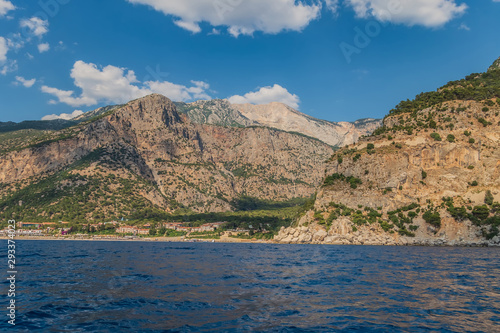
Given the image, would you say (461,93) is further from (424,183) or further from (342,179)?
(342,179)

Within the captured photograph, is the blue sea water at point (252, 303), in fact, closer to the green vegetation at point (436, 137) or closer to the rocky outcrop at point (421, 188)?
the rocky outcrop at point (421, 188)

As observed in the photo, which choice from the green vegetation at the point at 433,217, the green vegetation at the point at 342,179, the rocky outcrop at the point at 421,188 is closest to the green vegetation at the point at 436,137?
the rocky outcrop at the point at 421,188

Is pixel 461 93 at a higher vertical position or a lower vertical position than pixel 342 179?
higher

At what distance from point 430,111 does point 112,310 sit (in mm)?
148762

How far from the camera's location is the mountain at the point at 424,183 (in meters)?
109

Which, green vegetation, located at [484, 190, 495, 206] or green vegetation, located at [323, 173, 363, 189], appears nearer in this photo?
green vegetation, located at [484, 190, 495, 206]

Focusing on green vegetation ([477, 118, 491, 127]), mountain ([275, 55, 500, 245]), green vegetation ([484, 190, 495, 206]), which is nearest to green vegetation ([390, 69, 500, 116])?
mountain ([275, 55, 500, 245])

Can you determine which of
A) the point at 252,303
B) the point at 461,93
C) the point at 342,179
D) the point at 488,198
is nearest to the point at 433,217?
the point at 488,198

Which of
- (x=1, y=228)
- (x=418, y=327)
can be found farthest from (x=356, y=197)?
(x=1, y=228)

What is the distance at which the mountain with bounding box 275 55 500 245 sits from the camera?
359 ft

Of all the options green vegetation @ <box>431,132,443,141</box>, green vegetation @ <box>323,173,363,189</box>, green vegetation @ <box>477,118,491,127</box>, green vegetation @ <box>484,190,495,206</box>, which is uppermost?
green vegetation @ <box>477,118,491,127</box>

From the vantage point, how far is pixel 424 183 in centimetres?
12244

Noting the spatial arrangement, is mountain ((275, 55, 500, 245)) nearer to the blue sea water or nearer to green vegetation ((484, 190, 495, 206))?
green vegetation ((484, 190, 495, 206))

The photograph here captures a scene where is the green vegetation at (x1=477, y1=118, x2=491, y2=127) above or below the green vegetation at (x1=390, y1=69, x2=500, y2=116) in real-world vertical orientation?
below
